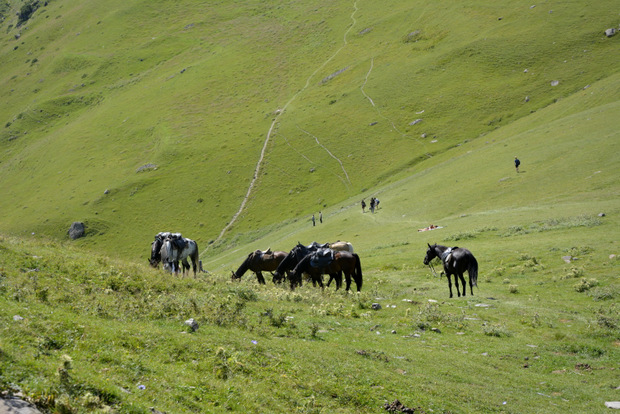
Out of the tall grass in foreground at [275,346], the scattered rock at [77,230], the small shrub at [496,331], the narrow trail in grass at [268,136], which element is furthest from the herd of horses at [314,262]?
the scattered rock at [77,230]

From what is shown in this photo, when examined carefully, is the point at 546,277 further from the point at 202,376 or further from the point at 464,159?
the point at 464,159

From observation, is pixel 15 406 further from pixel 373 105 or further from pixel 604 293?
pixel 373 105

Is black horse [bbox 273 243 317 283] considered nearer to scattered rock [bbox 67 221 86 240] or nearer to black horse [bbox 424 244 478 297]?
black horse [bbox 424 244 478 297]

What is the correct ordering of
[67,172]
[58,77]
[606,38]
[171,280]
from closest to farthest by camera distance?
[171,280]
[606,38]
[67,172]
[58,77]

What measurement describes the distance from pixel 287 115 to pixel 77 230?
54199 mm

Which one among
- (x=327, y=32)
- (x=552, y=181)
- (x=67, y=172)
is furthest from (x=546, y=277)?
(x=327, y=32)

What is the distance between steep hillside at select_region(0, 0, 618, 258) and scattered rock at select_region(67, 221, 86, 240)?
6.09 feet

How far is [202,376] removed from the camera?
9.59m

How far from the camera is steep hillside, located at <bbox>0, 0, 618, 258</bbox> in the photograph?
94562 millimetres

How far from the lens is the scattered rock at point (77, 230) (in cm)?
9926

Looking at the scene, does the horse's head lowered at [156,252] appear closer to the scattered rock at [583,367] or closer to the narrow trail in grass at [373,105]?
the scattered rock at [583,367]

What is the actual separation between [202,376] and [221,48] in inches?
6829

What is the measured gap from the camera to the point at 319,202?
293ft

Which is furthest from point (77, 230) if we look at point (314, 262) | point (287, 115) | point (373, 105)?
point (314, 262)
